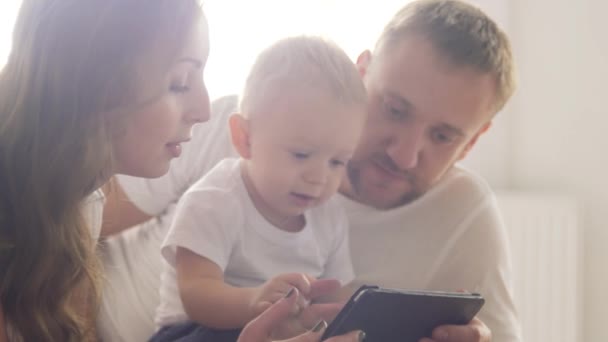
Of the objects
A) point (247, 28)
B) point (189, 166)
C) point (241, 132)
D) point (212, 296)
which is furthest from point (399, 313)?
point (247, 28)

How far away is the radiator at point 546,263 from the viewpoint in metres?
2.08

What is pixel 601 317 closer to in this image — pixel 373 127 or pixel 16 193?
pixel 373 127

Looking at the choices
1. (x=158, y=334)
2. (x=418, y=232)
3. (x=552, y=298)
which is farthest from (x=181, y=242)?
(x=552, y=298)

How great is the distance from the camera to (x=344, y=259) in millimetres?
1221

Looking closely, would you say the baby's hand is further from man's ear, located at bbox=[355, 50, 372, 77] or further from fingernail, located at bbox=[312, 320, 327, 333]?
man's ear, located at bbox=[355, 50, 372, 77]

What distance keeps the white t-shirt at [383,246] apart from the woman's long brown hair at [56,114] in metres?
0.42

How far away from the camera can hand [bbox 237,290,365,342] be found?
3.01 feet

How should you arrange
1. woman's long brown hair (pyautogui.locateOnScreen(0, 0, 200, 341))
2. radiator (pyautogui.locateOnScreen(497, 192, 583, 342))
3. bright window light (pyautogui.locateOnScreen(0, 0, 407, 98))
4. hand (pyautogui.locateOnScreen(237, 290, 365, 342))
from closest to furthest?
woman's long brown hair (pyautogui.locateOnScreen(0, 0, 200, 341)) < hand (pyautogui.locateOnScreen(237, 290, 365, 342)) < bright window light (pyautogui.locateOnScreen(0, 0, 407, 98)) < radiator (pyautogui.locateOnScreen(497, 192, 583, 342))

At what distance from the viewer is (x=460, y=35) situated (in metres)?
1.23

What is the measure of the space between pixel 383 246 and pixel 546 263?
95cm

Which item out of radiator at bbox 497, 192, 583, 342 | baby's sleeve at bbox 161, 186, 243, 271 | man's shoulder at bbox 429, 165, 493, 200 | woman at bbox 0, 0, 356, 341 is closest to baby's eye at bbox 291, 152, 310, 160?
baby's sleeve at bbox 161, 186, 243, 271

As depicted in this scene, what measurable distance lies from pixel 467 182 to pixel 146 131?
67cm

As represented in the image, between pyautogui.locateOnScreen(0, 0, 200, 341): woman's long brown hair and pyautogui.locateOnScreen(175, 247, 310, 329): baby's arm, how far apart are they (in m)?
0.20

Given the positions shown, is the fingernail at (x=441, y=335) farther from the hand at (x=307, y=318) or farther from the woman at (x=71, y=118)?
the woman at (x=71, y=118)
